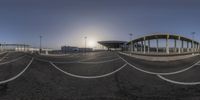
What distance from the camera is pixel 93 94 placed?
683 cm

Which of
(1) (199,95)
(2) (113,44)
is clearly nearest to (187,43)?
(1) (199,95)

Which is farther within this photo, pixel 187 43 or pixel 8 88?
pixel 187 43

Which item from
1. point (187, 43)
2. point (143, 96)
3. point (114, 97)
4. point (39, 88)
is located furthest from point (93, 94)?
point (187, 43)

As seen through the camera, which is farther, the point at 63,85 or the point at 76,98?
the point at 63,85

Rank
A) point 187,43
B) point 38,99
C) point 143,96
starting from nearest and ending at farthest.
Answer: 1. point 38,99
2. point 143,96
3. point 187,43

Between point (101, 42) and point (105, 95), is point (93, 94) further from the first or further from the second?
point (101, 42)

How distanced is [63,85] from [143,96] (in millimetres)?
3565

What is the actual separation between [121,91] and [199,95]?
8.93 feet

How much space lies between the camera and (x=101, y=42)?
449ft

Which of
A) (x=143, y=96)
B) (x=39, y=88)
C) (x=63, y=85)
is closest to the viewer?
(x=143, y=96)

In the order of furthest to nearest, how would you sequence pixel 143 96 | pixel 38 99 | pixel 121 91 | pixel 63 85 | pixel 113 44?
pixel 113 44, pixel 63 85, pixel 121 91, pixel 143 96, pixel 38 99

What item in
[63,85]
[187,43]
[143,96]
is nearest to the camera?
[143,96]

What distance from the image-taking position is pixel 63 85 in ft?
27.0

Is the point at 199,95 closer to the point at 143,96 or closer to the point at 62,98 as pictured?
the point at 143,96
